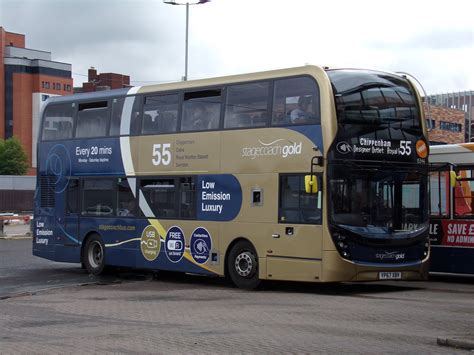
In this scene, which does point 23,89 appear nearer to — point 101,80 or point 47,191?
point 101,80

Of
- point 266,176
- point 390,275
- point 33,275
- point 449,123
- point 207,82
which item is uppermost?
point 449,123

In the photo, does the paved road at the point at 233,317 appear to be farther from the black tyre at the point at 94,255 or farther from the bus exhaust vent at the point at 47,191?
the bus exhaust vent at the point at 47,191

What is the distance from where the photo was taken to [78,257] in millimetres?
20453

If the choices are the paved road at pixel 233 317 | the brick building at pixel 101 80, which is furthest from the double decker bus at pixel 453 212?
the brick building at pixel 101 80

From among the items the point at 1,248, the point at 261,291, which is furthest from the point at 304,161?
the point at 1,248

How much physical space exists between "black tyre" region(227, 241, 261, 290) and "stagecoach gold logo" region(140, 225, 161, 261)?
2.30 metres

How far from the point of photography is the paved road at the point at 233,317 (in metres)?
9.43

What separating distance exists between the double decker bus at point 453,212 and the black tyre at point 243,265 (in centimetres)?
437

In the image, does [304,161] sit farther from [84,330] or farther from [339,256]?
[84,330]

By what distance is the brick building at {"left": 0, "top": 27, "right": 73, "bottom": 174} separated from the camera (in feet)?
425

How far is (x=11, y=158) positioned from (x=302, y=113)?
10183 centimetres

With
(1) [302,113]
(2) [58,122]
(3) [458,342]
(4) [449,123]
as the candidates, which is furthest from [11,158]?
(3) [458,342]

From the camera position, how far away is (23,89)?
12950 centimetres

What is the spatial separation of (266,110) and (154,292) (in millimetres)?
4427
